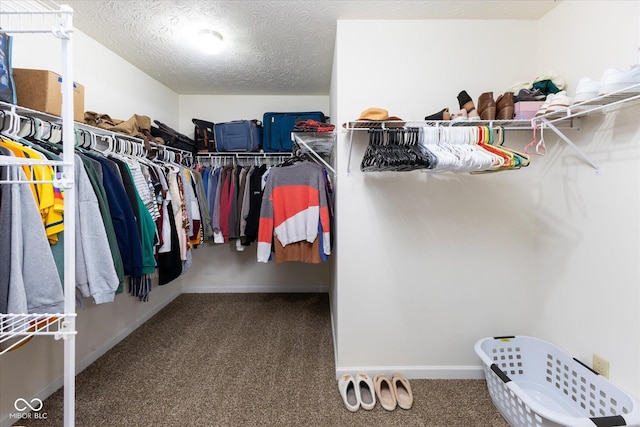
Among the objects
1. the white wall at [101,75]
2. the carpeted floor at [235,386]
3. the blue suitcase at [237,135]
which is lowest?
the carpeted floor at [235,386]

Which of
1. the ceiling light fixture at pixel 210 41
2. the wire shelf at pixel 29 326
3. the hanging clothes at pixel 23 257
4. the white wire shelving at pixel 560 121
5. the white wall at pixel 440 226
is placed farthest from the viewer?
the ceiling light fixture at pixel 210 41

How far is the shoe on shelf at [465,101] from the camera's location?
160 cm

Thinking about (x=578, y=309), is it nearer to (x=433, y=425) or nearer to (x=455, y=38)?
(x=433, y=425)

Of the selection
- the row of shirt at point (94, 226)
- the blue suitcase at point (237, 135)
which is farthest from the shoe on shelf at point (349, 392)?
the blue suitcase at point (237, 135)

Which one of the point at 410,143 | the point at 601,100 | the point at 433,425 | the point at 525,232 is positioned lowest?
the point at 433,425

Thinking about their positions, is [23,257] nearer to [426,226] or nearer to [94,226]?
[94,226]

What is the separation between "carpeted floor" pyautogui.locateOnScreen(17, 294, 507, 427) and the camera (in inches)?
59.2

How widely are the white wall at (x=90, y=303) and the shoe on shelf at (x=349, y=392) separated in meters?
1.75

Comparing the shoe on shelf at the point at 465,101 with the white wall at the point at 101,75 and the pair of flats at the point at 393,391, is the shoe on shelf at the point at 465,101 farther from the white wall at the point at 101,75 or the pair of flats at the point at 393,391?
the white wall at the point at 101,75

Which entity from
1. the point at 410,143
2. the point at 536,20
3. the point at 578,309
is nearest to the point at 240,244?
the point at 410,143

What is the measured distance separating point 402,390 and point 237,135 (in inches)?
105

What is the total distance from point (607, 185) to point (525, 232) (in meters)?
0.51

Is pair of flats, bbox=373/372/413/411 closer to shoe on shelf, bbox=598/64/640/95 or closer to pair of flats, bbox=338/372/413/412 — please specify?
pair of flats, bbox=338/372/413/412

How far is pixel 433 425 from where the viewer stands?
1.45m
